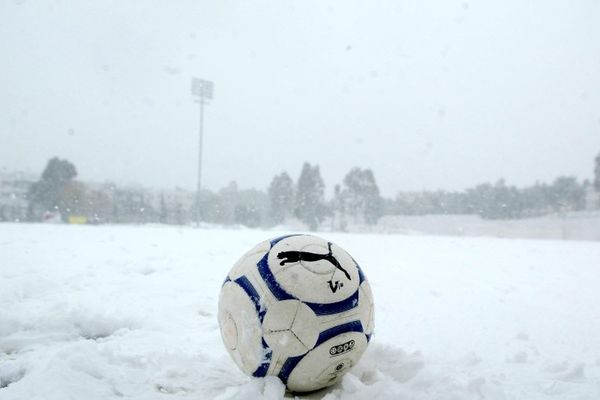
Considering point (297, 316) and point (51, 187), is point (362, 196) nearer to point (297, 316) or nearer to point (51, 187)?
point (51, 187)

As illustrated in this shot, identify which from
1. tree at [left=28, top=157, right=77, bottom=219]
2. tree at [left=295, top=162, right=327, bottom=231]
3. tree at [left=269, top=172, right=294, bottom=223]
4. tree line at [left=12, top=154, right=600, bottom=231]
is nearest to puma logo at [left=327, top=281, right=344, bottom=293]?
tree line at [left=12, top=154, right=600, bottom=231]

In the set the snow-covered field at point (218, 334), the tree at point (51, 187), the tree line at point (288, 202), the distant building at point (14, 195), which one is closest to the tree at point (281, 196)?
the tree line at point (288, 202)

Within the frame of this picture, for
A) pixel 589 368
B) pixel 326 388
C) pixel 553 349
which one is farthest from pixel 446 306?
pixel 326 388

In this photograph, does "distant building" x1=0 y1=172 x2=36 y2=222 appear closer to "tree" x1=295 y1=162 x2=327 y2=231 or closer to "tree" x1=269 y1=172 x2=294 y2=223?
"tree" x1=269 y1=172 x2=294 y2=223

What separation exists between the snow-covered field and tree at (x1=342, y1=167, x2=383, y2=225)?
39.4 m

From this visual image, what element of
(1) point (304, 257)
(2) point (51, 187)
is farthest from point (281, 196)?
(1) point (304, 257)

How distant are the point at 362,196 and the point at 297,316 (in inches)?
1992

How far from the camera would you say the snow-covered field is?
250 cm

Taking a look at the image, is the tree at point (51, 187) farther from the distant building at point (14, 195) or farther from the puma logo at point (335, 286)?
the puma logo at point (335, 286)

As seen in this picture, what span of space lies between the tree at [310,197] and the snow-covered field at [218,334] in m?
38.2

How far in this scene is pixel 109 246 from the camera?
28.8 ft

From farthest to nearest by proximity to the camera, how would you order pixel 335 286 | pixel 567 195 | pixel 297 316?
pixel 567 195 → pixel 335 286 → pixel 297 316

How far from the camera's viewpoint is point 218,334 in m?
3.79

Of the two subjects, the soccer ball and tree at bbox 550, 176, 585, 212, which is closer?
the soccer ball
